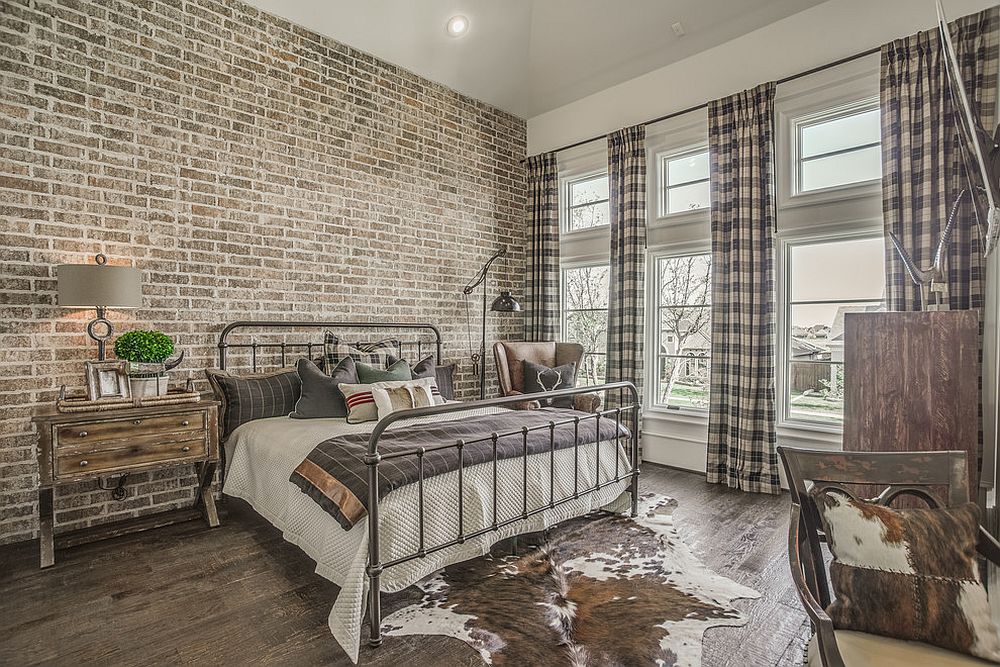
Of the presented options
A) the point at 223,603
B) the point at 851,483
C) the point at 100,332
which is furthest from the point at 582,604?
the point at 100,332

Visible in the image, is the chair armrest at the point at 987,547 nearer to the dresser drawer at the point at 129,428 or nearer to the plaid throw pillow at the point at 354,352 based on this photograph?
the plaid throw pillow at the point at 354,352

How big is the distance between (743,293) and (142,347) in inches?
163

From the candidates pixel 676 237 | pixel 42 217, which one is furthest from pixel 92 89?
pixel 676 237

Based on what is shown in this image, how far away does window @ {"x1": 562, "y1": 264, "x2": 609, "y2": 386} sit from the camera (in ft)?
18.0

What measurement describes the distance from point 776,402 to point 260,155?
4.34m

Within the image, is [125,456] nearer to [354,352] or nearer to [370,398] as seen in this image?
[370,398]

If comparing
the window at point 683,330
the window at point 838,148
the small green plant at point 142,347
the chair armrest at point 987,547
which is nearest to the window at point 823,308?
the window at point 838,148

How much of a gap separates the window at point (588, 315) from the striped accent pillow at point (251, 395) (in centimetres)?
283

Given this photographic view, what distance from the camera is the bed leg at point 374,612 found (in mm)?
2092

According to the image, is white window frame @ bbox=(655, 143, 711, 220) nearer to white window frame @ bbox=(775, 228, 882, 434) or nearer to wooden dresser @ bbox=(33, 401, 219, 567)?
white window frame @ bbox=(775, 228, 882, 434)

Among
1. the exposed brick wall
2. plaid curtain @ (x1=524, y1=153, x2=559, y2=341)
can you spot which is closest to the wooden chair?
the exposed brick wall

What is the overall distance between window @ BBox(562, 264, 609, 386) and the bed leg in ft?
11.7

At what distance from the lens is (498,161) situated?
5.73 m

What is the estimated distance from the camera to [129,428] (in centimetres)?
296
